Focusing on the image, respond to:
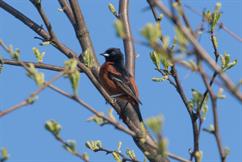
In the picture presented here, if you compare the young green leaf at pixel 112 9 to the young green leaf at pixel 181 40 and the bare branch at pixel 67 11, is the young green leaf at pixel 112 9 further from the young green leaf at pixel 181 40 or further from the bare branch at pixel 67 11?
the young green leaf at pixel 181 40

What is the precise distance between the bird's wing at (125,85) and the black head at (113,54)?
2.77ft

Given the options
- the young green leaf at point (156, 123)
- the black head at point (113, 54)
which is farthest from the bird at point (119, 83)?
the young green leaf at point (156, 123)

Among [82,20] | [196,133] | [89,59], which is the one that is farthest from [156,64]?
[82,20]

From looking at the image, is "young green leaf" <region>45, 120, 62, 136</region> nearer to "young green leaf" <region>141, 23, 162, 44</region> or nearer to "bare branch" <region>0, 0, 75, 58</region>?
"young green leaf" <region>141, 23, 162, 44</region>

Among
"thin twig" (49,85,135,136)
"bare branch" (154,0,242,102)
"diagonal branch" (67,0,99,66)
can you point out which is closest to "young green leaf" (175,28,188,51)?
"bare branch" (154,0,242,102)

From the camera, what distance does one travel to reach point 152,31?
5.76ft

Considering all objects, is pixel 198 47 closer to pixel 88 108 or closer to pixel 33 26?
pixel 88 108

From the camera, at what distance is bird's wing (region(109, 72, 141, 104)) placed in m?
5.95

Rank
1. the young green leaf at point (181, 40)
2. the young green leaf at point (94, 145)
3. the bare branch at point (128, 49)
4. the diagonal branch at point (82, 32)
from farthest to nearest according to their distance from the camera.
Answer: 1. the bare branch at point (128, 49)
2. the diagonal branch at point (82, 32)
3. the young green leaf at point (94, 145)
4. the young green leaf at point (181, 40)

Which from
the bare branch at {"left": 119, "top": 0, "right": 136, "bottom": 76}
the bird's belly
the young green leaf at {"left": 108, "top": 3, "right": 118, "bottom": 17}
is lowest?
the bird's belly

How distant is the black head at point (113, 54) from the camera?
23.9 ft

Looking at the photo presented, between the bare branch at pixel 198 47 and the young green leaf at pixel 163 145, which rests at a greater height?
the bare branch at pixel 198 47

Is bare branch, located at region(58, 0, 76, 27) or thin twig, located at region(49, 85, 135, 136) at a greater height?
bare branch, located at region(58, 0, 76, 27)

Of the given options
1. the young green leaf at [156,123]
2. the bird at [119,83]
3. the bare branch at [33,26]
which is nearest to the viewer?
the young green leaf at [156,123]
